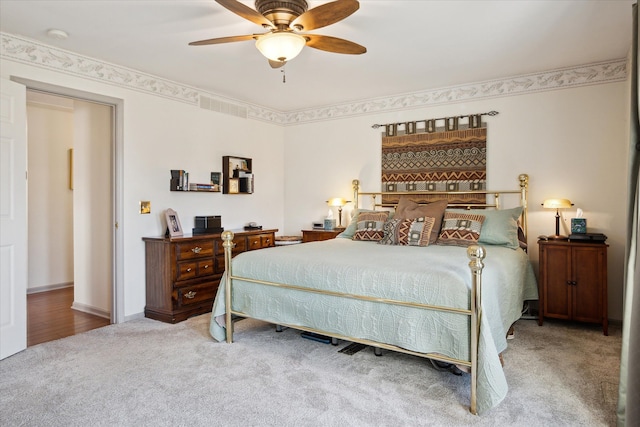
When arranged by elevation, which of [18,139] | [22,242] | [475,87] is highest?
[475,87]

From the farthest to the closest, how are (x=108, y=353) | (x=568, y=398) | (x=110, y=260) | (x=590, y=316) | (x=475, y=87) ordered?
(x=475, y=87) < (x=110, y=260) < (x=590, y=316) < (x=108, y=353) < (x=568, y=398)

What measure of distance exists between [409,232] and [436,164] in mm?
1295

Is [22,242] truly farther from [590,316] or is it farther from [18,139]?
[590,316]

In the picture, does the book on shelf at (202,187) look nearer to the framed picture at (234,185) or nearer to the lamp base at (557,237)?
the framed picture at (234,185)

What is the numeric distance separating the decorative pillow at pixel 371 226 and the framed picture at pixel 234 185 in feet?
5.71

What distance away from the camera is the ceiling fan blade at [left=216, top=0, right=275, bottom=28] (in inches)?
90.4

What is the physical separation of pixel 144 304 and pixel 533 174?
14.1ft

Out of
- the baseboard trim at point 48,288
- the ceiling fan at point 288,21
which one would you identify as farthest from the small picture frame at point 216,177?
the baseboard trim at point 48,288

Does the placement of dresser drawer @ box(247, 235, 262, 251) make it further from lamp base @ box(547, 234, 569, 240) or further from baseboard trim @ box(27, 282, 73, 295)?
lamp base @ box(547, 234, 569, 240)

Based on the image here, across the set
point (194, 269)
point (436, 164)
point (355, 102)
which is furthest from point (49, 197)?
point (436, 164)

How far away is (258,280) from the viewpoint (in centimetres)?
322

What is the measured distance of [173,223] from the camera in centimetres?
431

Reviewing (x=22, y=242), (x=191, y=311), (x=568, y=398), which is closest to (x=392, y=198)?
(x=191, y=311)

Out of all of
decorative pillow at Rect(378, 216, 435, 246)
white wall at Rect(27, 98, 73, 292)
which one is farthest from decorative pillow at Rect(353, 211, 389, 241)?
white wall at Rect(27, 98, 73, 292)
